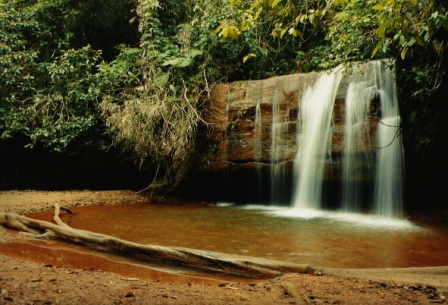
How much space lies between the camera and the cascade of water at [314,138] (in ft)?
30.8

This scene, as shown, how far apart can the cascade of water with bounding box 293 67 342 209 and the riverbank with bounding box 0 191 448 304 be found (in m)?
5.61

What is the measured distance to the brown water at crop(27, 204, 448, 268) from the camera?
5.12m

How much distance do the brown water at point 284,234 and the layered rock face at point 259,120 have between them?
1780mm

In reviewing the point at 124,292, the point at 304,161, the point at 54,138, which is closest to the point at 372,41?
the point at 304,161

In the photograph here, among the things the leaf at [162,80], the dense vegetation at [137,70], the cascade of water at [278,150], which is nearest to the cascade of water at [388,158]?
the dense vegetation at [137,70]

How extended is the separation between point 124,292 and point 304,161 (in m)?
7.11

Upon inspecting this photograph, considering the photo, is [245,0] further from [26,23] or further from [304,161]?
[26,23]

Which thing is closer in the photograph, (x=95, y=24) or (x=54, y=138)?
(x=54, y=138)

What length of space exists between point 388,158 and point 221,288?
20.4ft

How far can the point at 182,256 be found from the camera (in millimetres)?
4559

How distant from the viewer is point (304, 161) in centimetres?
967

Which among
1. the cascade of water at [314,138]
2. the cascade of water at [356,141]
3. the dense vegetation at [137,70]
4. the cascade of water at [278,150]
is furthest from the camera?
the dense vegetation at [137,70]

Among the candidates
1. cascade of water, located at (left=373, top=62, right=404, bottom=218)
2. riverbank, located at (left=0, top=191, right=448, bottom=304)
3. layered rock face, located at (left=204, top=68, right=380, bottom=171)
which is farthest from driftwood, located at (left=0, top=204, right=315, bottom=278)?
layered rock face, located at (left=204, top=68, right=380, bottom=171)

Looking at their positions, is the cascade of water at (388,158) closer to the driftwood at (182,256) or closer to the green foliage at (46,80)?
the driftwood at (182,256)
